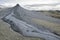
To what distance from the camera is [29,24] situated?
1545 mm

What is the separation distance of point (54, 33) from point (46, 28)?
123 millimetres

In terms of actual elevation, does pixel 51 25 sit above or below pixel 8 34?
above

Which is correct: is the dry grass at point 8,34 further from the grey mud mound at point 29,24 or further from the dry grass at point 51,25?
the dry grass at point 51,25

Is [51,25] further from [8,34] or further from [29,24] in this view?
[8,34]

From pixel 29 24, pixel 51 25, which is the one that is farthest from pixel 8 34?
pixel 51 25

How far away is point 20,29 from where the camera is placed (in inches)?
56.5

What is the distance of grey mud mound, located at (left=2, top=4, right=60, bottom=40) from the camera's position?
4.32 feet

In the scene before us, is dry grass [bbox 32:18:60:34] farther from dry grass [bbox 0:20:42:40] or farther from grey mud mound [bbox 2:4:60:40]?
dry grass [bbox 0:20:42:40]

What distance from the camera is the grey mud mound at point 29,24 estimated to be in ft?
4.32

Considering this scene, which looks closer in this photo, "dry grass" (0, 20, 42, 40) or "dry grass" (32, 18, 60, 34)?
"dry grass" (0, 20, 42, 40)

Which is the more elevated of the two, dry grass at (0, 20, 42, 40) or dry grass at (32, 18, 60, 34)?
dry grass at (32, 18, 60, 34)

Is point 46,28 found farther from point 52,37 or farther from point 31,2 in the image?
point 31,2

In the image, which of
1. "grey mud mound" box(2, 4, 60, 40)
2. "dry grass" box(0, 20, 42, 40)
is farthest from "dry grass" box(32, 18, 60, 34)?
"dry grass" box(0, 20, 42, 40)

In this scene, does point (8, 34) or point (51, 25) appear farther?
point (51, 25)
